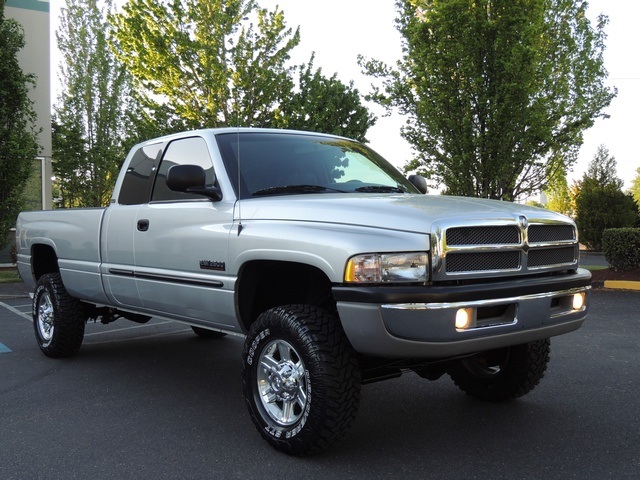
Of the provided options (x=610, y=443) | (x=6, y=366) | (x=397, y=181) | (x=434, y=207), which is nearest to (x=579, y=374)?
(x=610, y=443)

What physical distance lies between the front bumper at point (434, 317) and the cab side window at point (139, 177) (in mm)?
2484

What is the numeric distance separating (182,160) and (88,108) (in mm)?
29016

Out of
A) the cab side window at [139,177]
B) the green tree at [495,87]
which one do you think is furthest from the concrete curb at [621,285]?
the cab side window at [139,177]

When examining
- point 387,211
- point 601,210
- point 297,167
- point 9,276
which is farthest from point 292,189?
point 601,210

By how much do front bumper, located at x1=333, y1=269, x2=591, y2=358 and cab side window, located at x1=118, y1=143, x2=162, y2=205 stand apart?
8.15 feet

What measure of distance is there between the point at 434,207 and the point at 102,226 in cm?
310

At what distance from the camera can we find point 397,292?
3.09 meters

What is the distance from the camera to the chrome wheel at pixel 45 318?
625cm

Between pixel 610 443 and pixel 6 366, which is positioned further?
pixel 6 366

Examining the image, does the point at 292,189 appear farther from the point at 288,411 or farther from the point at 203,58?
the point at 203,58

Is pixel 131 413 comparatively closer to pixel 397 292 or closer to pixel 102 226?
pixel 102 226

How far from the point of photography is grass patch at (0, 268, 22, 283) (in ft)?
45.0

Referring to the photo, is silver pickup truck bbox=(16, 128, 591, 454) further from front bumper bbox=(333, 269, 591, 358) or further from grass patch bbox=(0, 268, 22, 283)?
grass patch bbox=(0, 268, 22, 283)

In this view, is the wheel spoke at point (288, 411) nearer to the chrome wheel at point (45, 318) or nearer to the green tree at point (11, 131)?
the chrome wheel at point (45, 318)
